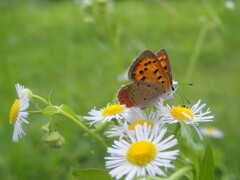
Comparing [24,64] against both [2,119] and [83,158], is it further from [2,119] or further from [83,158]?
[83,158]

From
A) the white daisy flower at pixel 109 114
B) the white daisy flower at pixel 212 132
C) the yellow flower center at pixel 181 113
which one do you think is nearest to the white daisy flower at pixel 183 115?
the yellow flower center at pixel 181 113

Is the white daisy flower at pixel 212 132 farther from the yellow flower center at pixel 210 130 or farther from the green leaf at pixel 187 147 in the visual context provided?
the green leaf at pixel 187 147

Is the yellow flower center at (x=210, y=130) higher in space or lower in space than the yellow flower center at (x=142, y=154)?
higher

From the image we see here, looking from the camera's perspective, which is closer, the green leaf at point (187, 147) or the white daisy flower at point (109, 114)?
the green leaf at point (187, 147)

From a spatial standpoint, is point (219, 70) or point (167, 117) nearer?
point (167, 117)

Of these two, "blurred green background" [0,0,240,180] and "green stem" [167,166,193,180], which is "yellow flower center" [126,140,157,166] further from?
"blurred green background" [0,0,240,180]

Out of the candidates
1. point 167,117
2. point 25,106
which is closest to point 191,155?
point 167,117

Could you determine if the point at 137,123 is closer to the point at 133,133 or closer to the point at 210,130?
the point at 133,133
